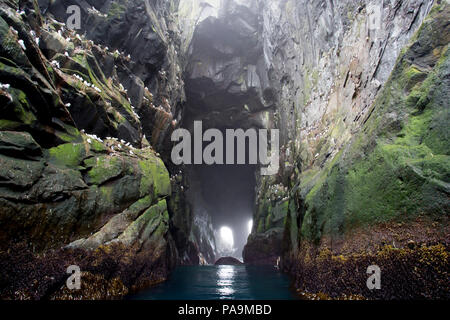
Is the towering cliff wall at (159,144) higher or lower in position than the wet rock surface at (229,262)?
higher

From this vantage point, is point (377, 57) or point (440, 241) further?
point (377, 57)

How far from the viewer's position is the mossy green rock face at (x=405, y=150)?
260 inches

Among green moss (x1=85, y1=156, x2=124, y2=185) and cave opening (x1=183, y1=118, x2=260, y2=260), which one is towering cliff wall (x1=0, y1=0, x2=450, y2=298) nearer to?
green moss (x1=85, y1=156, x2=124, y2=185)

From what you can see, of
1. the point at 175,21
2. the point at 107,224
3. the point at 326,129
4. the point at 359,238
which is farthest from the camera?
the point at 175,21

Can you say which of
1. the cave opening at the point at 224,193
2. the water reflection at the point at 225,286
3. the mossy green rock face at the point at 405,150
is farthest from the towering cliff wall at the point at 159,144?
the cave opening at the point at 224,193

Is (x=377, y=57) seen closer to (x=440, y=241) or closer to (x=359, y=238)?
(x=359, y=238)

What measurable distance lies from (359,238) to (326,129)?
9.70 metres

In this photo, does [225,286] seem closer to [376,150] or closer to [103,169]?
[103,169]

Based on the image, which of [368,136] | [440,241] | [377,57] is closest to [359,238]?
[440,241]

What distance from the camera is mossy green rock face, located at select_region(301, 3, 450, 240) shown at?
21.7ft

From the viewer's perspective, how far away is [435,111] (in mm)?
7305

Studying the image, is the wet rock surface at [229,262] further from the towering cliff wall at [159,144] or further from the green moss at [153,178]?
the green moss at [153,178]

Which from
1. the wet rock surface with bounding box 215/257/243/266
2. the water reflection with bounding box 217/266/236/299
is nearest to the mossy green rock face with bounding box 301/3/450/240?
the water reflection with bounding box 217/266/236/299

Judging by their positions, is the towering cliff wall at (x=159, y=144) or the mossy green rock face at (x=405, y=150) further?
the towering cliff wall at (x=159, y=144)
